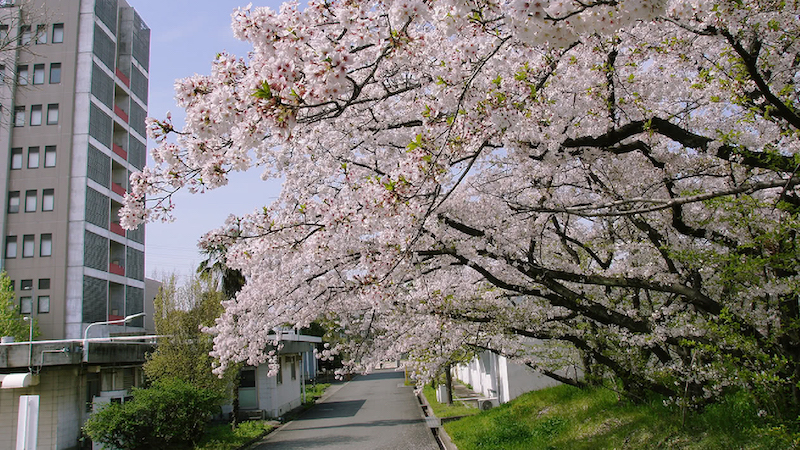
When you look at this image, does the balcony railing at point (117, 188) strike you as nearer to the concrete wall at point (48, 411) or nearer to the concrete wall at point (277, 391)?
the concrete wall at point (277, 391)

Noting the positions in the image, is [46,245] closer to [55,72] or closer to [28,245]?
[28,245]

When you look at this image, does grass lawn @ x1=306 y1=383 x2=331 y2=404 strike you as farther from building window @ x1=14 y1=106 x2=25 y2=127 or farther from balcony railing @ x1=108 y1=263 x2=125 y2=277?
building window @ x1=14 y1=106 x2=25 y2=127

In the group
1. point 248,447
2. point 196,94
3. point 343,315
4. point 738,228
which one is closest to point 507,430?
point 343,315

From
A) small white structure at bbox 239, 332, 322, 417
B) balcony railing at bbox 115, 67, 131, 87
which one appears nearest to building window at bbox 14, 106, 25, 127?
balcony railing at bbox 115, 67, 131, 87

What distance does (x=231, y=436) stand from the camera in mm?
19344

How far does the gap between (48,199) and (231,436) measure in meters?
20.2

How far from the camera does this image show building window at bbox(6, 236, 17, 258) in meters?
31.4

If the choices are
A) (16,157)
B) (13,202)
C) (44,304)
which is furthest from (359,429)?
(16,157)

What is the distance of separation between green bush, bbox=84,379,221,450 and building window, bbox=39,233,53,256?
58.5ft

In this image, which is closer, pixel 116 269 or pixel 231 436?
pixel 231 436

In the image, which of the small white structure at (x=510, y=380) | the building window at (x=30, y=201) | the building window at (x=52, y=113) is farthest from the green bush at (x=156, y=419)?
the building window at (x=52, y=113)

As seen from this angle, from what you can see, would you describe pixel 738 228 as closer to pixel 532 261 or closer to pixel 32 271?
pixel 532 261

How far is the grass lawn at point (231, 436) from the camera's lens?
17.7 meters

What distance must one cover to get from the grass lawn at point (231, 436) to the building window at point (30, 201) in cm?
1859
